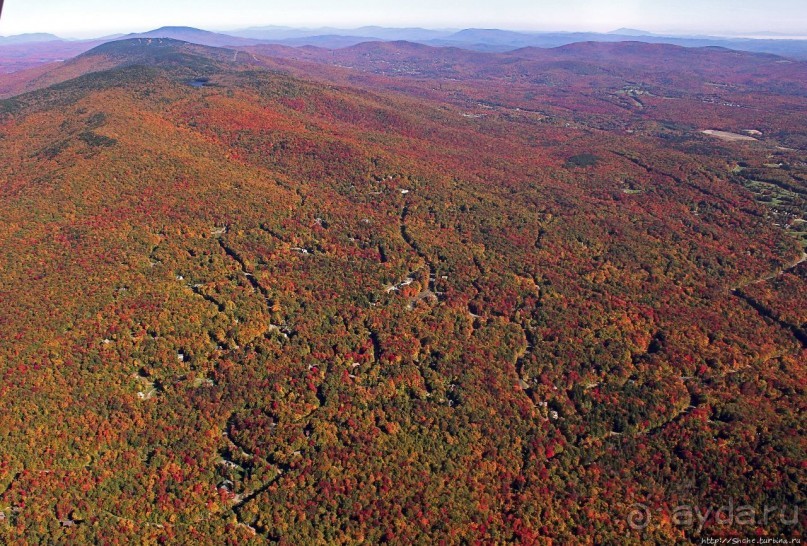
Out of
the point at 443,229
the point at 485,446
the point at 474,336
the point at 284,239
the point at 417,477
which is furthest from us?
the point at 443,229

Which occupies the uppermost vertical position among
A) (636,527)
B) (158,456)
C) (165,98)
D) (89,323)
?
(165,98)

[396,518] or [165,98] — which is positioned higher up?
[165,98]

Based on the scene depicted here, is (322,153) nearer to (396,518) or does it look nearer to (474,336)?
(474,336)

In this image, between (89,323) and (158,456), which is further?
(89,323)

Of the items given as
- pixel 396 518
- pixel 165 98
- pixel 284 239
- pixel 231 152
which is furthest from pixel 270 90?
pixel 396 518

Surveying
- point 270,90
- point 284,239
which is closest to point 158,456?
point 284,239

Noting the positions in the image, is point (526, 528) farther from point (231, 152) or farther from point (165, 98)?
point (165, 98)

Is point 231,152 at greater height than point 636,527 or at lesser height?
greater

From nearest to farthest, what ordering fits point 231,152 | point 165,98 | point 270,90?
point 231,152 → point 165,98 → point 270,90

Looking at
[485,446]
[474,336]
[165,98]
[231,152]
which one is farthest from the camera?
[165,98]

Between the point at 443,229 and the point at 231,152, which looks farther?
the point at 231,152
